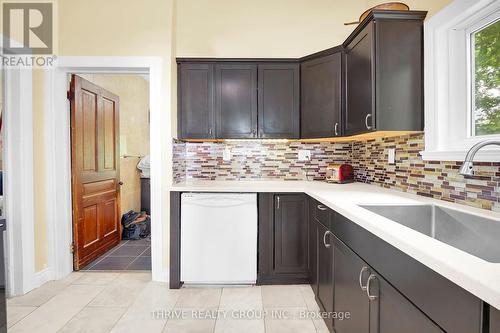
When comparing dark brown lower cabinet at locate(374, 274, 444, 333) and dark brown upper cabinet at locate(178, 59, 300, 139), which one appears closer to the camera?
dark brown lower cabinet at locate(374, 274, 444, 333)

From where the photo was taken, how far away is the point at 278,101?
2.67 meters

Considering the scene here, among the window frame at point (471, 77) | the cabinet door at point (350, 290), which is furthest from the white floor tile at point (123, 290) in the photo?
the window frame at point (471, 77)

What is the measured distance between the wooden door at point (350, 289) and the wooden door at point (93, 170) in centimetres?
254

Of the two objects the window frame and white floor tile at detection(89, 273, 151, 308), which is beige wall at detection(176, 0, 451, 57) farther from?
white floor tile at detection(89, 273, 151, 308)

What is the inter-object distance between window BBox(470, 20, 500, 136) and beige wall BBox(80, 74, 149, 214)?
3909mm

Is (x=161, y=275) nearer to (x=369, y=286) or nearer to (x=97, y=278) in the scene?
(x=97, y=278)

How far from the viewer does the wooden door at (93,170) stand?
276 cm

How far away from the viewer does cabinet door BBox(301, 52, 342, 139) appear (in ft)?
7.88

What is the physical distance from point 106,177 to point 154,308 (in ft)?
→ 5.99

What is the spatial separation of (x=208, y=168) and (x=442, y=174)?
6.83 feet

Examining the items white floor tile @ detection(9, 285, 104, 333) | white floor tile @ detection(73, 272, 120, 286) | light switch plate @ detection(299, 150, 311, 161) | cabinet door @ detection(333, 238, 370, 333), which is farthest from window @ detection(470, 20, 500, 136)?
white floor tile @ detection(73, 272, 120, 286)

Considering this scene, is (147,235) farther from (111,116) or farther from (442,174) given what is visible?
(442,174)

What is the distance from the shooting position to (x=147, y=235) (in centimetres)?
396

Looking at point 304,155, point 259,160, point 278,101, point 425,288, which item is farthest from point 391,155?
point 425,288
